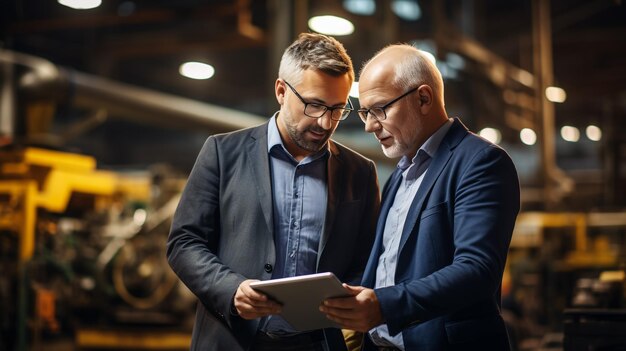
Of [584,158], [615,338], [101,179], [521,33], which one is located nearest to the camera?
[615,338]

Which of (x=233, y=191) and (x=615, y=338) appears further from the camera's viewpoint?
(x=615, y=338)

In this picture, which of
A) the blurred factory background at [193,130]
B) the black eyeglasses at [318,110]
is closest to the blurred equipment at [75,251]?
the blurred factory background at [193,130]

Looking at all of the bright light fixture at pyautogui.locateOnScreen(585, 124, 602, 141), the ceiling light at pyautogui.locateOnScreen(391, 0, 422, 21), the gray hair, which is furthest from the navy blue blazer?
the bright light fixture at pyautogui.locateOnScreen(585, 124, 602, 141)

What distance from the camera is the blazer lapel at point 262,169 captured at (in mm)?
2385

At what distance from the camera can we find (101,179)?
7926mm

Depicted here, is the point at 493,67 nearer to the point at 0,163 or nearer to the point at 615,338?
the point at 0,163

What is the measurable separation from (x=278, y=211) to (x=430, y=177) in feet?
1.60

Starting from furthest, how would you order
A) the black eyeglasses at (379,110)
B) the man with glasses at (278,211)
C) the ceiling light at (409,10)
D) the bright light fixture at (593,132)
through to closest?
the bright light fixture at (593,132) → the ceiling light at (409,10) → the man with glasses at (278,211) → the black eyeglasses at (379,110)

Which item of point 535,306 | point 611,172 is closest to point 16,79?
point 611,172

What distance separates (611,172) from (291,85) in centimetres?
483

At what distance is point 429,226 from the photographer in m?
2.15

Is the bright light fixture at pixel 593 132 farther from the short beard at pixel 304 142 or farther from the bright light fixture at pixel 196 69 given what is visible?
the short beard at pixel 304 142

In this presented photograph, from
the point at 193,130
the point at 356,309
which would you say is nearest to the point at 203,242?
the point at 356,309

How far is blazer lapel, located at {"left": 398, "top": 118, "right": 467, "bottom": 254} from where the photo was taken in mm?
2186
